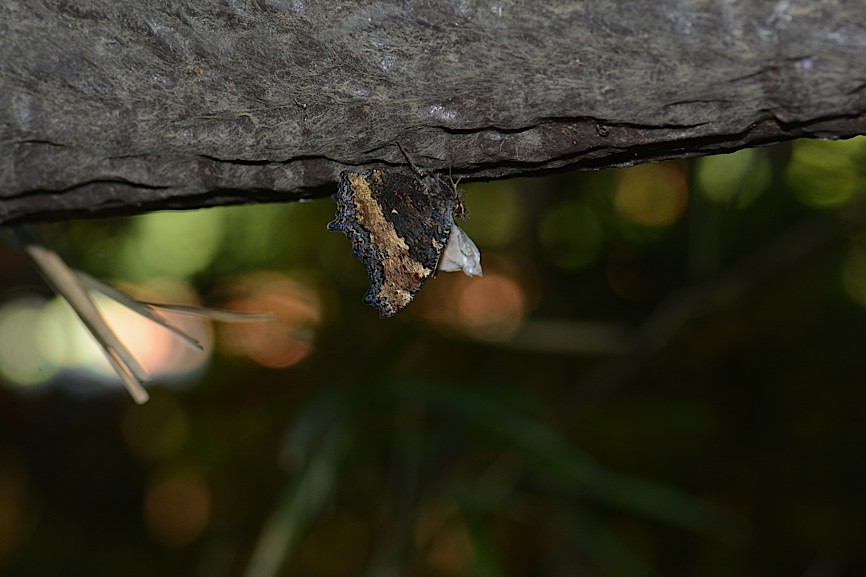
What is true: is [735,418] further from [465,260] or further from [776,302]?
[465,260]

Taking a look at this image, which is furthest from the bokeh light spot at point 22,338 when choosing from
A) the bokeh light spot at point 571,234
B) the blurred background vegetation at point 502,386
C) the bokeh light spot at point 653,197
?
the bokeh light spot at point 653,197

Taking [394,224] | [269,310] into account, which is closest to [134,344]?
[269,310]

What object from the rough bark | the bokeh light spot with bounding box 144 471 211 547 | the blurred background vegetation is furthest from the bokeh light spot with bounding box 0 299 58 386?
the rough bark

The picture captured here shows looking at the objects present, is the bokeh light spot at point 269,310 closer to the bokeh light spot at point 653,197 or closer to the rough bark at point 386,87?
the bokeh light spot at point 653,197

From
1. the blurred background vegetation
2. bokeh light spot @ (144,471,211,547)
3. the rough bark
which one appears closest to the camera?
the rough bark

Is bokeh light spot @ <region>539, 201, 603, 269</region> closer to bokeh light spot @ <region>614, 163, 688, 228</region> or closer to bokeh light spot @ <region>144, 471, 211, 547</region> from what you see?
bokeh light spot @ <region>614, 163, 688, 228</region>

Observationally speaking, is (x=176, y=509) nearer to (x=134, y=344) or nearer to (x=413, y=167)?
(x=134, y=344)
